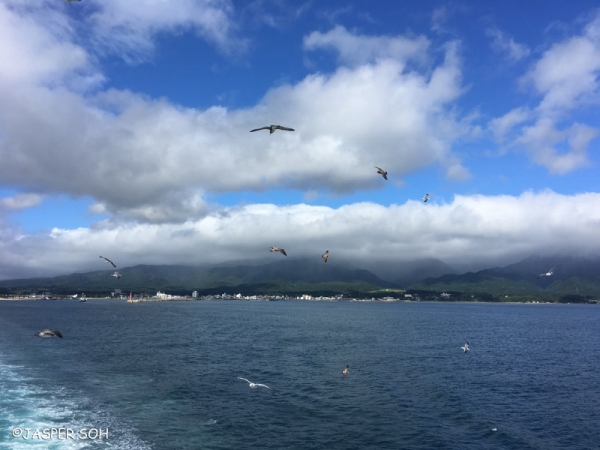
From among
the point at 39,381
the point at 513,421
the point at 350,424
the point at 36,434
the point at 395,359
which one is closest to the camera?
the point at 36,434

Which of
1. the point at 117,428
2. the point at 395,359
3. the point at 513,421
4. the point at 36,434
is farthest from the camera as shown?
the point at 395,359

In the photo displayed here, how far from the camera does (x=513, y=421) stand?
42188 millimetres

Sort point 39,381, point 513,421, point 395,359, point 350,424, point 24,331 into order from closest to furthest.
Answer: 1. point 350,424
2. point 513,421
3. point 39,381
4. point 395,359
5. point 24,331

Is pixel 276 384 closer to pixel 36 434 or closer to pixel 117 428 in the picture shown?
pixel 117 428

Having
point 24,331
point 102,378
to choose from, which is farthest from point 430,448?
point 24,331

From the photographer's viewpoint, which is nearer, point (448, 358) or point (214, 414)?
point (214, 414)

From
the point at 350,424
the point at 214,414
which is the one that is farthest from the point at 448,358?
the point at 214,414

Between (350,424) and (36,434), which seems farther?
(350,424)

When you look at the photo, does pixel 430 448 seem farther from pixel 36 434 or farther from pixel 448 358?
pixel 448 358

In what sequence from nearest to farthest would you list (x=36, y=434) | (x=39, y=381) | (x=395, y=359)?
(x=36, y=434), (x=39, y=381), (x=395, y=359)

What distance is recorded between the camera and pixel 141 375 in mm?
57656

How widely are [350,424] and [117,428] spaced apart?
20.8 metres

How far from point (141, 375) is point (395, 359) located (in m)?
41.9

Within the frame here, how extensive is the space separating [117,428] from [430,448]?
Result: 2669 centimetres
